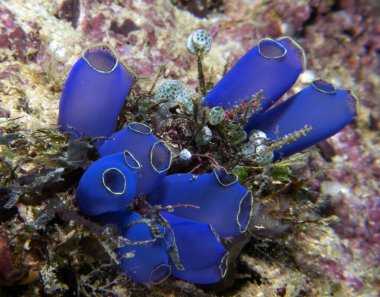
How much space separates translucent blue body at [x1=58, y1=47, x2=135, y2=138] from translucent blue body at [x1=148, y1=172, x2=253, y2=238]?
2.34 feet

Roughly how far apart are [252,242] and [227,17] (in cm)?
326

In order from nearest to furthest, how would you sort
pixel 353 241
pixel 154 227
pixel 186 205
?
pixel 154 227 → pixel 186 205 → pixel 353 241

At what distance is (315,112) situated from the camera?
3305mm

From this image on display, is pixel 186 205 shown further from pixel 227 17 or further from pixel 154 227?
pixel 227 17

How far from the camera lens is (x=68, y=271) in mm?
2490

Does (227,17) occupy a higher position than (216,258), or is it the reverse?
(227,17)

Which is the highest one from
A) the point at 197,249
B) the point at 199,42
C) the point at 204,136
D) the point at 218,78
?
the point at 199,42

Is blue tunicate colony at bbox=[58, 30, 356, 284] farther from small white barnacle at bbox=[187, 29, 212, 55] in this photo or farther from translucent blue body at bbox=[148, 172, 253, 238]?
small white barnacle at bbox=[187, 29, 212, 55]

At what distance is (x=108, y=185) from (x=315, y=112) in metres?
2.06

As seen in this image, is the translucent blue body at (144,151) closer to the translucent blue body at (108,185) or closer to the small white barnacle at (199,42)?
the translucent blue body at (108,185)

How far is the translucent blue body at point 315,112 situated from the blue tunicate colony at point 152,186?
34 centimetres

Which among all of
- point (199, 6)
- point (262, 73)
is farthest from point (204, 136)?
point (199, 6)

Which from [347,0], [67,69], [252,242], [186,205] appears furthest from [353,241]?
[347,0]

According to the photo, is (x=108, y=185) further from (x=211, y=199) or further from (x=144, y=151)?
(x=211, y=199)
